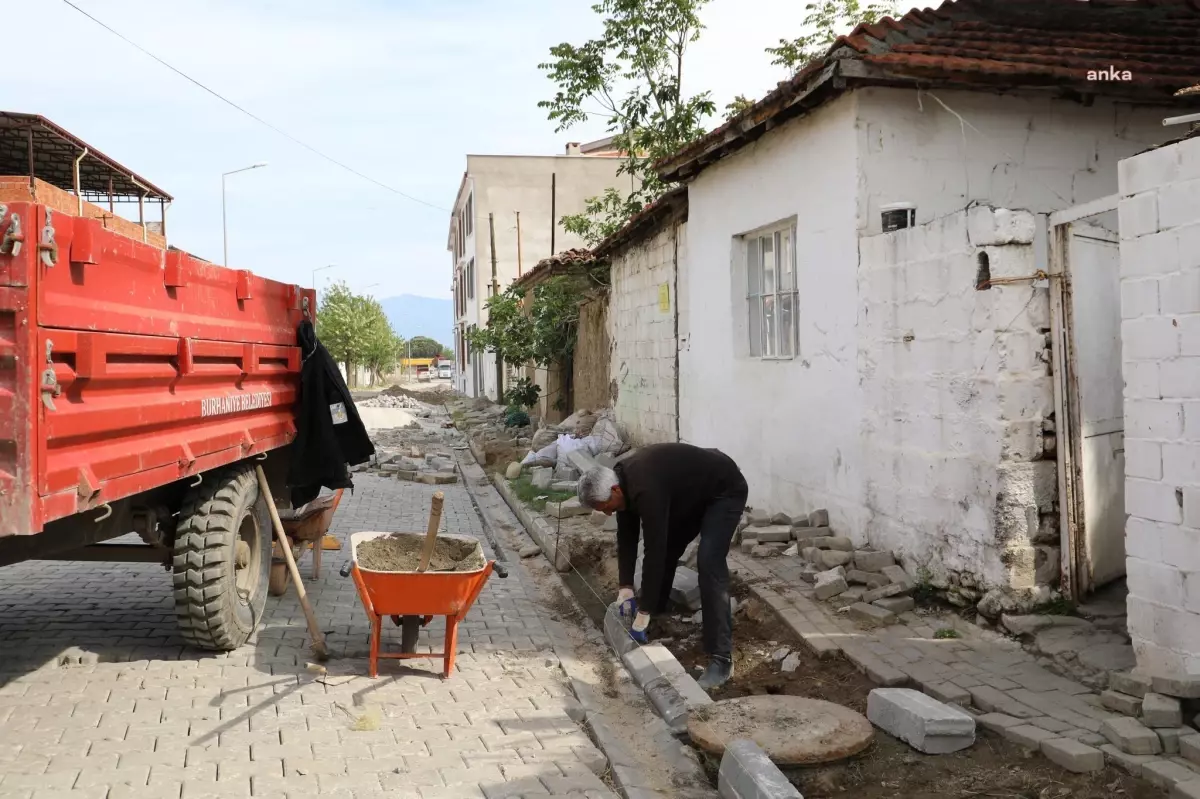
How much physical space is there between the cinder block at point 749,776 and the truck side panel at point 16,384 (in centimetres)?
298

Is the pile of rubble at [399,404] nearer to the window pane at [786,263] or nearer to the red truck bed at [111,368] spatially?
the window pane at [786,263]

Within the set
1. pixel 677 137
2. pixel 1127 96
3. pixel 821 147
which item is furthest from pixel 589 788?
pixel 677 137

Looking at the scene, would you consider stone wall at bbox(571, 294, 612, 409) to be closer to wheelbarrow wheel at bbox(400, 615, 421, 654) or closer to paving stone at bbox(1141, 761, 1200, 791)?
wheelbarrow wheel at bbox(400, 615, 421, 654)

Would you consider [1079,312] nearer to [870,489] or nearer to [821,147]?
[870,489]

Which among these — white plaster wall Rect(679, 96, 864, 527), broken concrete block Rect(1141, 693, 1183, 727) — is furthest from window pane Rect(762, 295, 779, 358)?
broken concrete block Rect(1141, 693, 1183, 727)

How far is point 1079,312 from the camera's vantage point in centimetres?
586

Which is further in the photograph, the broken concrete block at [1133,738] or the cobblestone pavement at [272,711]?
the cobblestone pavement at [272,711]

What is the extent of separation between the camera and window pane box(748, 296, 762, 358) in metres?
9.51

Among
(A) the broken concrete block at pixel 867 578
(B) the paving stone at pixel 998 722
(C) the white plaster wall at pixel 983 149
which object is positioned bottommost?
(B) the paving stone at pixel 998 722

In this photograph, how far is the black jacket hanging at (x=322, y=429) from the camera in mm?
7086

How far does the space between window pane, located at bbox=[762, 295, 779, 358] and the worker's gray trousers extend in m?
3.56

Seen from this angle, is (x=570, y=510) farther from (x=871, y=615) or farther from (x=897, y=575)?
(x=871, y=615)

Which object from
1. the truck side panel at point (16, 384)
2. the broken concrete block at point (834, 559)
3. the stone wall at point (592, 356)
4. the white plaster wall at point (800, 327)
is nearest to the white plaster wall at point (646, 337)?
the stone wall at point (592, 356)

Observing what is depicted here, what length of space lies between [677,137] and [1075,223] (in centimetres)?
1202
